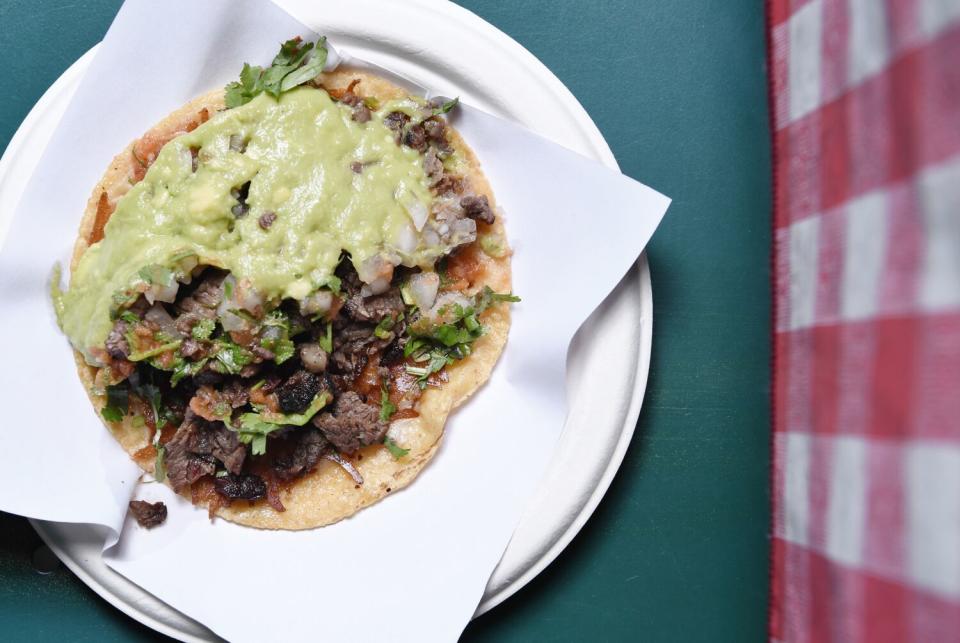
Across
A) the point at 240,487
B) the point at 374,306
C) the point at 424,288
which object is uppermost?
the point at 424,288

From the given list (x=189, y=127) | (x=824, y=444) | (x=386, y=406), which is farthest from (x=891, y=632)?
(x=189, y=127)

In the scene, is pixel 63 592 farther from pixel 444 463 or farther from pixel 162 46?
pixel 162 46

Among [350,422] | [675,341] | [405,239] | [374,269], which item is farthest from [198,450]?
[675,341]

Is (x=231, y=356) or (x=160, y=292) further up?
(x=160, y=292)

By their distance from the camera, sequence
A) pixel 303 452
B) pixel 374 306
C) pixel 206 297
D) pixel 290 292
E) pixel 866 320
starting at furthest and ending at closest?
pixel 303 452 < pixel 374 306 < pixel 206 297 < pixel 290 292 < pixel 866 320

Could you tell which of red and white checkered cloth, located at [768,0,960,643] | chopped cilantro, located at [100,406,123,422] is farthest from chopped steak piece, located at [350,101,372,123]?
red and white checkered cloth, located at [768,0,960,643]

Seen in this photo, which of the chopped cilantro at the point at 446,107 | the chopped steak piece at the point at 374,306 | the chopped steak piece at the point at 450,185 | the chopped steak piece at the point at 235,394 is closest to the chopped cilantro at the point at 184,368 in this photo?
the chopped steak piece at the point at 235,394

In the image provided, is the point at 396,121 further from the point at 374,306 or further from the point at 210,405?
the point at 210,405

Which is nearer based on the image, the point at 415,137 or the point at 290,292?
the point at 290,292
